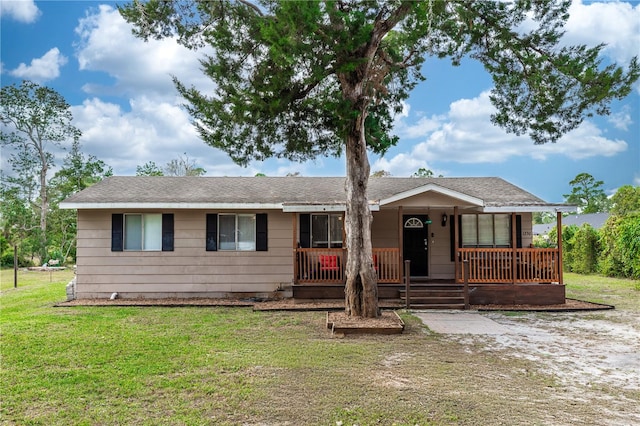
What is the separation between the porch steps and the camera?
10.1 metres

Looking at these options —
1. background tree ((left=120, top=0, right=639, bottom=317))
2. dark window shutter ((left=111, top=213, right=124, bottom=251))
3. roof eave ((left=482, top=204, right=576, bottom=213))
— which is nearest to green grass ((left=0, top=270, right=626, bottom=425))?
background tree ((left=120, top=0, right=639, bottom=317))

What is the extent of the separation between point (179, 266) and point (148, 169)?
2240cm

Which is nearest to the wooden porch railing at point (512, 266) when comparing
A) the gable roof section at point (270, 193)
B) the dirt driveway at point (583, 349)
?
the gable roof section at point (270, 193)

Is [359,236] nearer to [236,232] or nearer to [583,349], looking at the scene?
[583,349]

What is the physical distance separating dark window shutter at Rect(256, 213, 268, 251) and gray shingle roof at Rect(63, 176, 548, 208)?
52 cm

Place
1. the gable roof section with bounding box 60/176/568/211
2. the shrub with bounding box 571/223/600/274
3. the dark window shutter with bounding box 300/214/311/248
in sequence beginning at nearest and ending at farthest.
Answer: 1. the gable roof section with bounding box 60/176/568/211
2. the dark window shutter with bounding box 300/214/311/248
3. the shrub with bounding box 571/223/600/274

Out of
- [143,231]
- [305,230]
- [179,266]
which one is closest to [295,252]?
[305,230]

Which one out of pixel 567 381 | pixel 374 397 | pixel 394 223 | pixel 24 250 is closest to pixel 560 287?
pixel 394 223

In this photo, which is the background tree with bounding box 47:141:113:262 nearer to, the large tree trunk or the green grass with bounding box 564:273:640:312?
the large tree trunk

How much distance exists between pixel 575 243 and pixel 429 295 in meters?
12.6

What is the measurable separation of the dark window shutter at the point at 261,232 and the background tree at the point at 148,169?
875 inches

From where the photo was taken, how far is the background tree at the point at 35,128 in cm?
2709

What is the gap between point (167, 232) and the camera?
11391 millimetres

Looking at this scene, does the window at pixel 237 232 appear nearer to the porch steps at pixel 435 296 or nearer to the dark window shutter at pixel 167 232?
the dark window shutter at pixel 167 232
